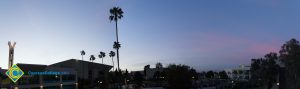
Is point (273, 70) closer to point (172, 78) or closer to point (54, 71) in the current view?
point (172, 78)

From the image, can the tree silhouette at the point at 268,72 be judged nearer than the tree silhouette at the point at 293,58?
No

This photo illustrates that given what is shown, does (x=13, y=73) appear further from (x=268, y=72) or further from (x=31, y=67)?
(x=268, y=72)

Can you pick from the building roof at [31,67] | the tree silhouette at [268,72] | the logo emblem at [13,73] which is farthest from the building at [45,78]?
the tree silhouette at [268,72]

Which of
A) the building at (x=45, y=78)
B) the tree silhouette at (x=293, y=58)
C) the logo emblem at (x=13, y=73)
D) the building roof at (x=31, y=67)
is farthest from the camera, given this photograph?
the building roof at (x=31, y=67)

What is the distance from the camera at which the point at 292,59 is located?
67.5 m

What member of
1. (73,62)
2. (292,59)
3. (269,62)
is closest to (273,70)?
(269,62)

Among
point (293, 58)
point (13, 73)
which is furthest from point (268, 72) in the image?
point (13, 73)

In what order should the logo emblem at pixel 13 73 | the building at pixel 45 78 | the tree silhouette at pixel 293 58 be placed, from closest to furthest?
the logo emblem at pixel 13 73 → the tree silhouette at pixel 293 58 → the building at pixel 45 78

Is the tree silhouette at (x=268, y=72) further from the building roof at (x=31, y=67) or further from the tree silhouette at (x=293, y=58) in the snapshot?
the building roof at (x=31, y=67)

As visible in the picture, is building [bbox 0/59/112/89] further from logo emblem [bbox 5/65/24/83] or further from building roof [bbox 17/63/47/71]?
logo emblem [bbox 5/65/24/83]

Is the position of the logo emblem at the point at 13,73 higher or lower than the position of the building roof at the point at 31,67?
lower

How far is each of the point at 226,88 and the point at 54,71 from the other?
45.4m

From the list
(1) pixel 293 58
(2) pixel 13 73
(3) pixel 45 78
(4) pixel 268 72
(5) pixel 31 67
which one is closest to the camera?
(2) pixel 13 73

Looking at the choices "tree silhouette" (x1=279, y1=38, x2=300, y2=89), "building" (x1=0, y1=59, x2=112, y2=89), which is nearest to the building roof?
"building" (x1=0, y1=59, x2=112, y2=89)
